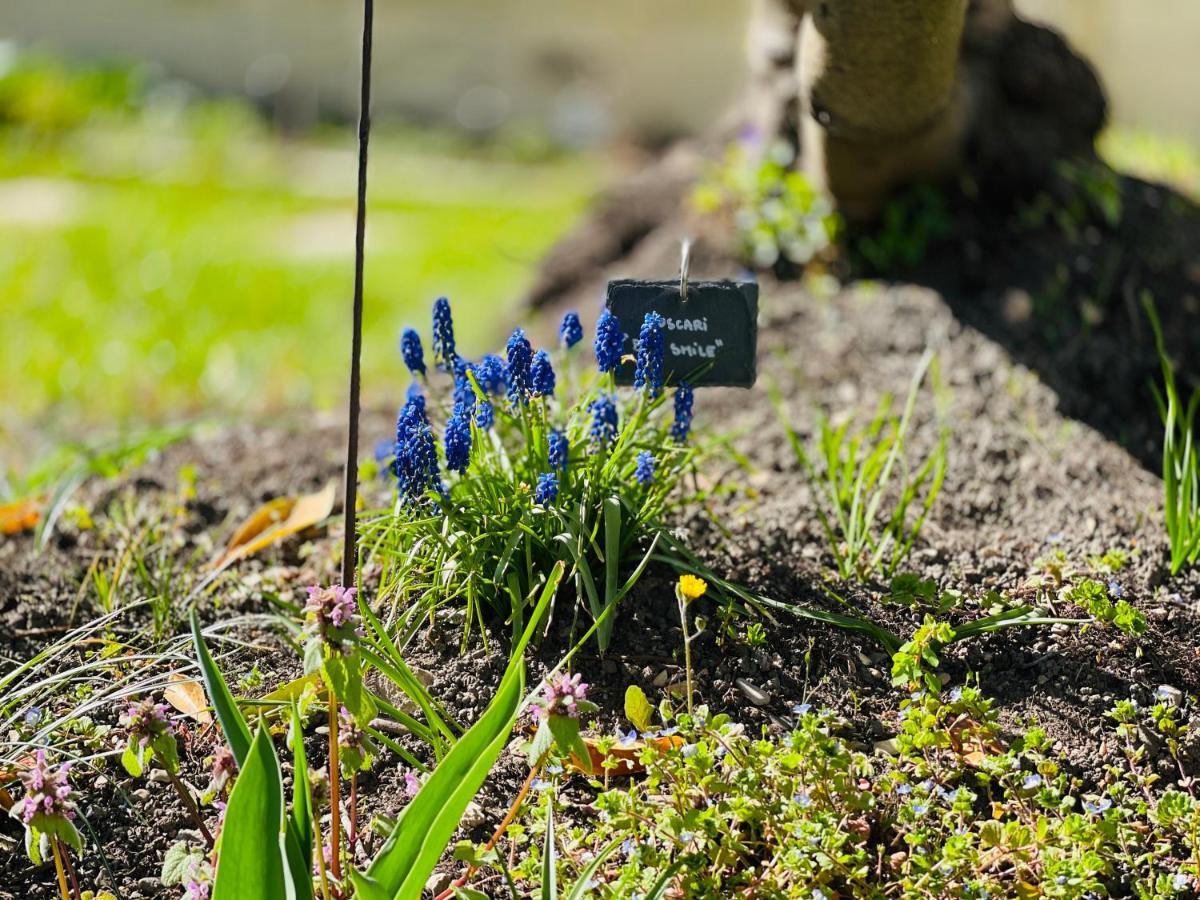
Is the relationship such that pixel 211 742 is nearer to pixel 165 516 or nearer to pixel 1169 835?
pixel 165 516

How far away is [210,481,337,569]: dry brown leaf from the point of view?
8.53 ft

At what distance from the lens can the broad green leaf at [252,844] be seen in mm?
1546

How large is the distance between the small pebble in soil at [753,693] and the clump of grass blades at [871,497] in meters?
0.36

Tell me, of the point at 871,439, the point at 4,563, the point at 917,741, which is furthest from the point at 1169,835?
the point at 4,563

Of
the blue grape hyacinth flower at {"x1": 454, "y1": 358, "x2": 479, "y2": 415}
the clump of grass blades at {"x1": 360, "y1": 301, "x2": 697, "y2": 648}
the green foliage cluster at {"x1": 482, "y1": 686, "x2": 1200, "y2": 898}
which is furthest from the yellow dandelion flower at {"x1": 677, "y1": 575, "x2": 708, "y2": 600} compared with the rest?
the blue grape hyacinth flower at {"x1": 454, "y1": 358, "x2": 479, "y2": 415}

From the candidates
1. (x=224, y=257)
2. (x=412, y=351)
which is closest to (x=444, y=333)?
(x=412, y=351)

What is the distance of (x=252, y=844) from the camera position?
1.56m

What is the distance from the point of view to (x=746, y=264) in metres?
4.02

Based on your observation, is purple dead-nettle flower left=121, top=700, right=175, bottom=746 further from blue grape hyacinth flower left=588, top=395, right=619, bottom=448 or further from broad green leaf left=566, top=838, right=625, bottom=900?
blue grape hyacinth flower left=588, top=395, right=619, bottom=448

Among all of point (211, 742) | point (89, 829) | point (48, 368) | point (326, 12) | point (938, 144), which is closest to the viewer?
point (89, 829)

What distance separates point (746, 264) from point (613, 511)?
6.88 ft

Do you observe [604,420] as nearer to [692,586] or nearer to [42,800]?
[692,586]

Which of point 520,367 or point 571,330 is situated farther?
point 571,330

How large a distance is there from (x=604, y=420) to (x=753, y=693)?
20.6 inches
